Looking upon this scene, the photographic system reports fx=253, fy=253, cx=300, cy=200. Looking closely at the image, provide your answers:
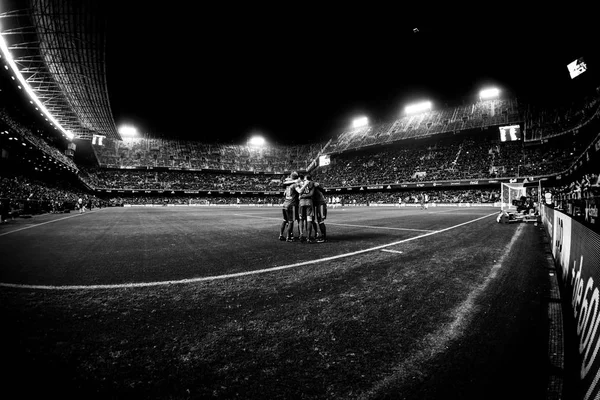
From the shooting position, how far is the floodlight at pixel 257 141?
243ft

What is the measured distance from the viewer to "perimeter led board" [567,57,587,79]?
29.2 meters

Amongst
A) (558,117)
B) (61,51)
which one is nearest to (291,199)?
(61,51)

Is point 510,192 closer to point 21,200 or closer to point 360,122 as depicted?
point 21,200

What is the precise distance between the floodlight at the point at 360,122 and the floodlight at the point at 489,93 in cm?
2481

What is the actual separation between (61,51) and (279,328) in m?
32.7

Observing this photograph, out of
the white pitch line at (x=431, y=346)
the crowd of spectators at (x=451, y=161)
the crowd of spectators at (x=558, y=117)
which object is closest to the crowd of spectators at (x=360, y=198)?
the crowd of spectators at (x=451, y=161)

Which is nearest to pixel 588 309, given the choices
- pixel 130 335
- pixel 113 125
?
pixel 130 335

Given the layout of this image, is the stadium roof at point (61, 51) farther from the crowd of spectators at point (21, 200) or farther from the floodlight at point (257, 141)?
the floodlight at point (257, 141)

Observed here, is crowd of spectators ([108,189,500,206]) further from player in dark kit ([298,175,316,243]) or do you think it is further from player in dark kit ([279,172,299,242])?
player in dark kit ([298,175,316,243])

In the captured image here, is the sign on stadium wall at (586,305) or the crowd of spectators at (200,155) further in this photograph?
the crowd of spectators at (200,155)

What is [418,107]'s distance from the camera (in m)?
57.3

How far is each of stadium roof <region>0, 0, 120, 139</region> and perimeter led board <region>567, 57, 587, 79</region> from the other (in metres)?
47.5

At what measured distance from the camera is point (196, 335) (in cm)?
212

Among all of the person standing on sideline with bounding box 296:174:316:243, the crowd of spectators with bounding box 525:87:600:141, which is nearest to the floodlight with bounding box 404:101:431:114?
the crowd of spectators with bounding box 525:87:600:141
